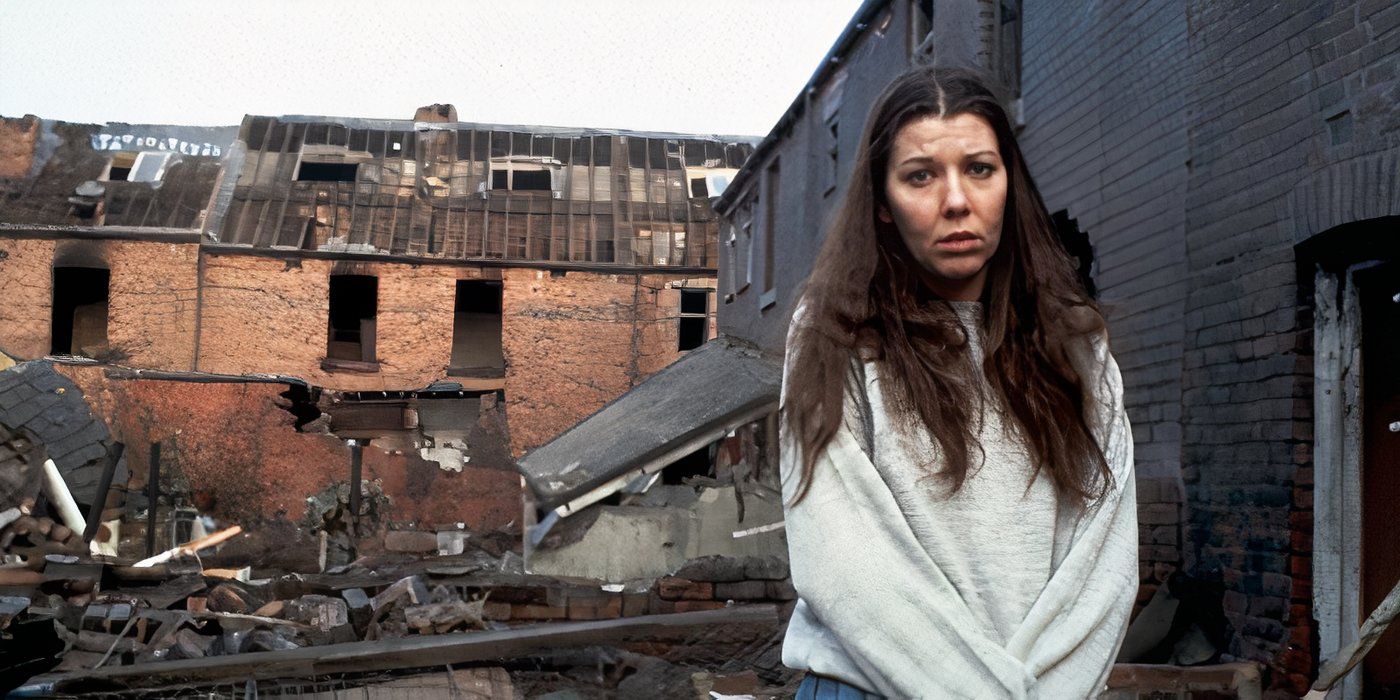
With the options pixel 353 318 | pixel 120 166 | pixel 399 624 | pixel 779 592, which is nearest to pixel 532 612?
pixel 399 624

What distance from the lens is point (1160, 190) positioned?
6520mm

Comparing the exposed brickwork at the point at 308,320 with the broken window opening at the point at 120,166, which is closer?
the exposed brickwork at the point at 308,320

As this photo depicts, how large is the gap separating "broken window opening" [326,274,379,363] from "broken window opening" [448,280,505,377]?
1.84m

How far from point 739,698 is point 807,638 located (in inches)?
145

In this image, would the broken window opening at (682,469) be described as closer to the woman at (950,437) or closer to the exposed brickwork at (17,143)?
the woman at (950,437)

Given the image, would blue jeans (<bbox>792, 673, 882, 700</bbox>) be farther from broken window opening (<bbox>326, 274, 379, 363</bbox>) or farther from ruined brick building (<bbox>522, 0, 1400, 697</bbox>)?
broken window opening (<bbox>326, 274, 379, 363</bbox>)

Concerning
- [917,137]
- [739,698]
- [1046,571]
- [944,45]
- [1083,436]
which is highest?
[944,45]

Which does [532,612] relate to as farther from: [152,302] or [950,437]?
[152,302]

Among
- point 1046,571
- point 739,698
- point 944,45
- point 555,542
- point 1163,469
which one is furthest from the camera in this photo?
point 944,45

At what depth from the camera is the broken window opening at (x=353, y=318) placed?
2564 centimetres

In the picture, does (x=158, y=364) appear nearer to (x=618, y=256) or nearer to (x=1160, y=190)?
(x=618, y=256)

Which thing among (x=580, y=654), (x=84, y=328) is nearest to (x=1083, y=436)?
(x=580, y=654)

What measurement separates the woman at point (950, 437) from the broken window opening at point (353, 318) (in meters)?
24.8

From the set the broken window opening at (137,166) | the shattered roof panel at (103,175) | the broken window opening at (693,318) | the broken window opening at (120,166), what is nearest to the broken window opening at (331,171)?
the shattered roof panel at (103,175)
